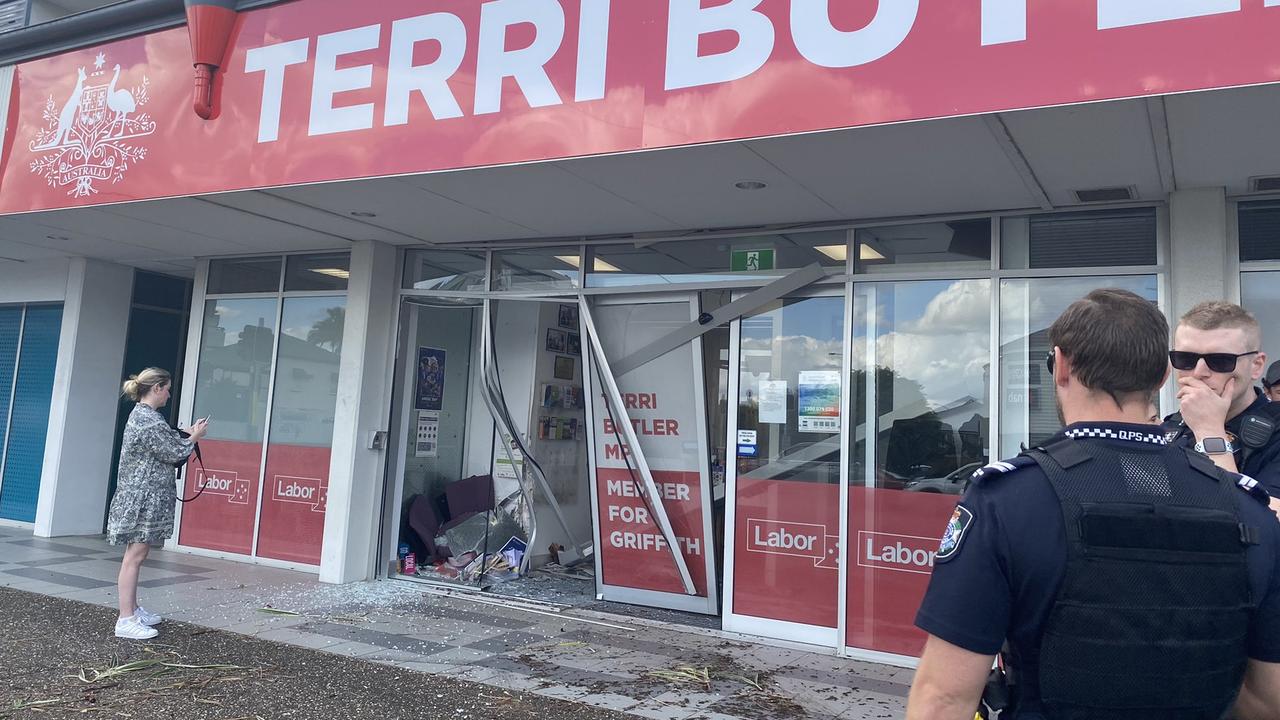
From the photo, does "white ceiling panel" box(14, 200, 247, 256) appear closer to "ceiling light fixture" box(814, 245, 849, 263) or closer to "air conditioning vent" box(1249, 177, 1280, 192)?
"ceiling light fixture" box(814, 245, 849, 263)

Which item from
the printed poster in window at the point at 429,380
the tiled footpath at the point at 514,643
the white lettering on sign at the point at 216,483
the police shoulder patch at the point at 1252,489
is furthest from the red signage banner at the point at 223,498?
the police shoulder patch at the point at 1252,489

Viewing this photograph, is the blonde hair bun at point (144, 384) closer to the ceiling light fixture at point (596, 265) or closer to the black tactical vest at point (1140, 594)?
the ceiling light fixture at point (596, 265)

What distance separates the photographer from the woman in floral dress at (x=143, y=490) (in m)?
5.82

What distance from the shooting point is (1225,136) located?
4.28 m

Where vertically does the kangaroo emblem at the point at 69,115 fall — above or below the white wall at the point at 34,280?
above

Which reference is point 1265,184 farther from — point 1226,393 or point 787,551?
point 787,551

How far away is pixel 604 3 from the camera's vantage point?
5156mm

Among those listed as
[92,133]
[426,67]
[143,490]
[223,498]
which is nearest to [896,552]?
[426,67]

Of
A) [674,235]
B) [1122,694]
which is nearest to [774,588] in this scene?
[674,235]

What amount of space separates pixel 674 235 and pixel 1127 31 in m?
3.65

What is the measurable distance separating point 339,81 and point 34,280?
7035 millimetres

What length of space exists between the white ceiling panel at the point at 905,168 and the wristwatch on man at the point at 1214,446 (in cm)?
235

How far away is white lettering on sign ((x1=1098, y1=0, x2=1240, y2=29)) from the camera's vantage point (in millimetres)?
3710

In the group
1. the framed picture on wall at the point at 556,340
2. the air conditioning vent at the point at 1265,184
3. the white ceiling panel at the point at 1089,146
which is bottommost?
the framed picture on wall at the point at 556,340
